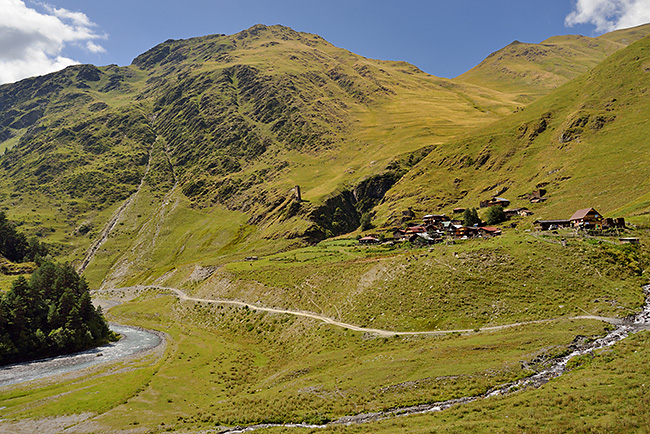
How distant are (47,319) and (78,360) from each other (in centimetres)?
2193

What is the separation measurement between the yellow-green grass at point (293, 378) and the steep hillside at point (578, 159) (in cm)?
7514

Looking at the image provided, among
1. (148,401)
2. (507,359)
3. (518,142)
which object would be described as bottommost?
(148,401)

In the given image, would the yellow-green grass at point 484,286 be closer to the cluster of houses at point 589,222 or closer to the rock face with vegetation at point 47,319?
the cluster of houses at point 589,222

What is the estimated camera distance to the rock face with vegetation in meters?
86.0

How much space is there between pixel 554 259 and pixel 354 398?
49733 millimetres

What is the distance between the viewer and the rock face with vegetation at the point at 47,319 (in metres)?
86.0

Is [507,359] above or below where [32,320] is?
below

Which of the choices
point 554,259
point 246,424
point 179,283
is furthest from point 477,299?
point 179,283

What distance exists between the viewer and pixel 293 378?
54.7m

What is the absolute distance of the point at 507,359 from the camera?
4119 cm

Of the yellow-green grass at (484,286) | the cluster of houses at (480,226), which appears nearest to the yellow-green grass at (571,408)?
the yellow-green grass at (484,286)

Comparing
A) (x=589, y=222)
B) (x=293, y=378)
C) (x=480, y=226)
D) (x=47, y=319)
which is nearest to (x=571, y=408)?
(x=293, y=378)

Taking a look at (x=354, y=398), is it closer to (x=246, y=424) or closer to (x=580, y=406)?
(x=246, y=424)

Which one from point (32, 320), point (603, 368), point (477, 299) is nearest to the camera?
point (603, 368)
